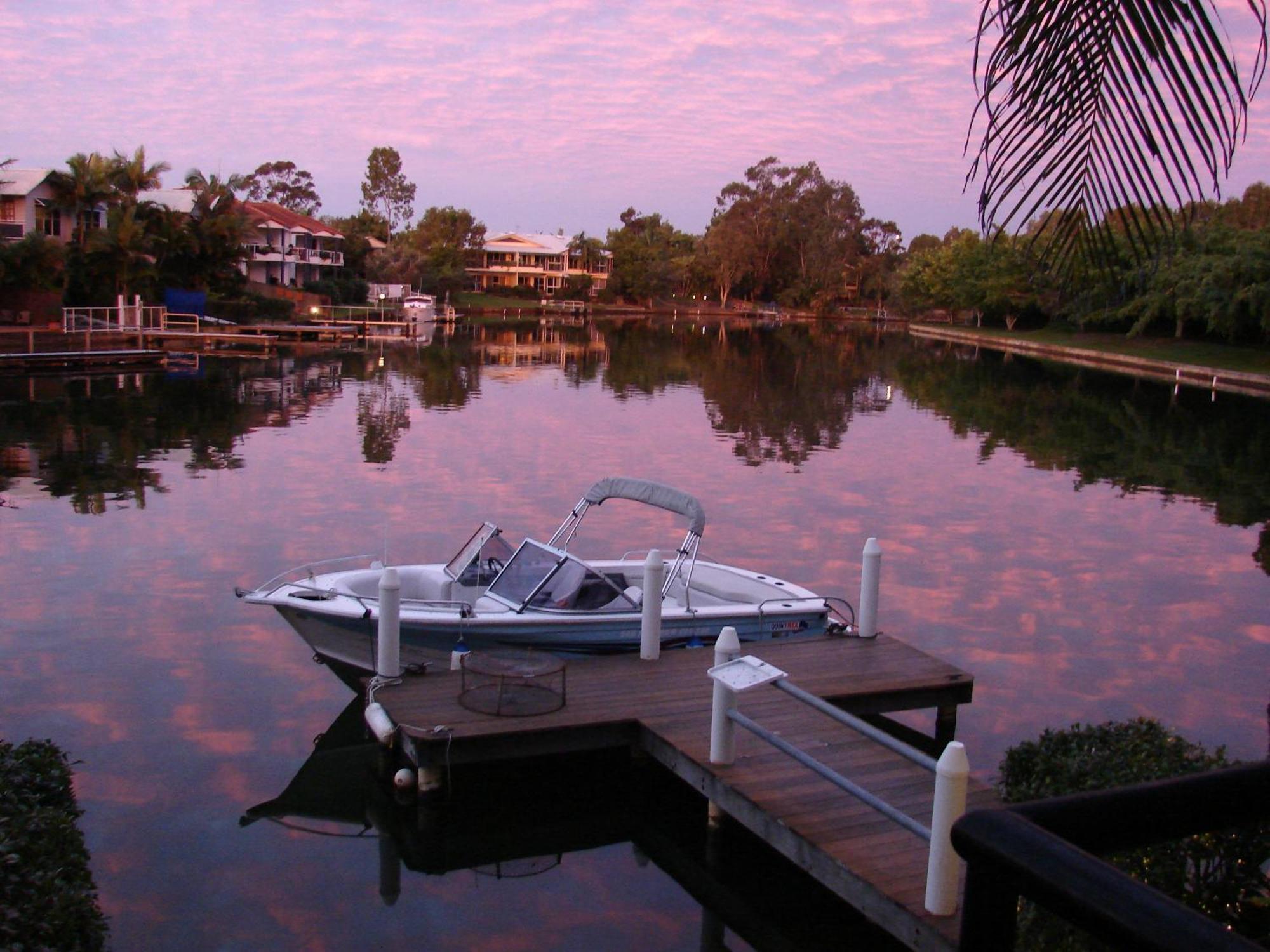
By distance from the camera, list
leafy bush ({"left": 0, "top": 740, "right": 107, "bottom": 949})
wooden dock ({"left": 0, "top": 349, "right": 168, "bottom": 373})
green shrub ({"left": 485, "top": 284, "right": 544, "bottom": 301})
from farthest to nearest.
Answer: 1. green shrub ({"left": 485, "top": 284, "right": 544, "bottom": 301})
2. wooden dock ({"left": 0, "top": 349, "right": 168, "bottom": 373})
3. leafy bush ({"left": 0, "top": 740, "right": 107, "bottom": 949})

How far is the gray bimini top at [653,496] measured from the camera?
560 inches

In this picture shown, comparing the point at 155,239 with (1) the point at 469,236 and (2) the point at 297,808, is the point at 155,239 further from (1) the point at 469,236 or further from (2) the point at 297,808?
(1) the point at 469,236

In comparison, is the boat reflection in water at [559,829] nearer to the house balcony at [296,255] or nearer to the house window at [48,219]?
the house window at [48,219]

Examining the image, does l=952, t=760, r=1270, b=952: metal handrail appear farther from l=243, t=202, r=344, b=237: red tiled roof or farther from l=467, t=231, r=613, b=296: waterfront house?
l=467, t=231, r=613, b=296: waterfront house

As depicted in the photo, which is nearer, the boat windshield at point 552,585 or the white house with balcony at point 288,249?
the boat windshield at point 552,585

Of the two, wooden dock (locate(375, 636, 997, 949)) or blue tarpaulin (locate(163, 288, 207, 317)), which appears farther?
blue tarpaulin (locate(163, 288, 207, 317))

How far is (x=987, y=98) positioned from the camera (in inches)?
91.0

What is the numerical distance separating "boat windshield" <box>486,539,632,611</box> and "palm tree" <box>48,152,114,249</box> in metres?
55.3

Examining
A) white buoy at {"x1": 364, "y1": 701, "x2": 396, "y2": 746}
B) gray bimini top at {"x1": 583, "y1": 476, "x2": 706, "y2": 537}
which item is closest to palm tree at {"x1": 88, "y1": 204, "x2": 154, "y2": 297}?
gray bimini top at {"x1": 583, "y1": 476, "x2": 706, "y2": 537}

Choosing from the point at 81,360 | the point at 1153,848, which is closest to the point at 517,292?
the point at 81,360

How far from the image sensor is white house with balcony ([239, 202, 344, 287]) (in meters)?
87.6

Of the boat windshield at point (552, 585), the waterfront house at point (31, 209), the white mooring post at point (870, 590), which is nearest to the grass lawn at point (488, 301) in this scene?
the waterfront house at point (31, 209)

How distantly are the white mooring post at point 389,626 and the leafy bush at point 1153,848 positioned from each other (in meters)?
5.87

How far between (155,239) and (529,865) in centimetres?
6169
